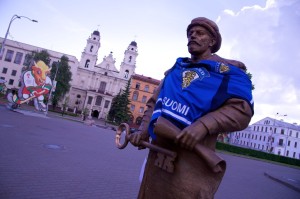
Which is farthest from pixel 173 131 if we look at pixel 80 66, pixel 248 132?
pixel 248 132

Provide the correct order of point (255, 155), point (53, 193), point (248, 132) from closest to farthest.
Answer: point (53, 193)
point (255, 155)
point (248, 132)

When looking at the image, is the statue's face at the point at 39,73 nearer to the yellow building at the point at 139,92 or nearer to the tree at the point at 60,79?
the tree at the point at 60,79

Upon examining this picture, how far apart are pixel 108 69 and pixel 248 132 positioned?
54.5m

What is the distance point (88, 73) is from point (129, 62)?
10.2 metres

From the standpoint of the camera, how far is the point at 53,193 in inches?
188

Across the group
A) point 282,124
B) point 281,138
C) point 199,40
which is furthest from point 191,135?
point 282,124

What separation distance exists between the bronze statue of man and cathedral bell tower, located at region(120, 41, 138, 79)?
2299 inches

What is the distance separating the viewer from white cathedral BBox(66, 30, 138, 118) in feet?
189

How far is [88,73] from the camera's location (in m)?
59.1

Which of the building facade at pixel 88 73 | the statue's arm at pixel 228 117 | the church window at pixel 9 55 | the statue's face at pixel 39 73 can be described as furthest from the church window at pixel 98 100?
the statue's arm at pixel 228 117

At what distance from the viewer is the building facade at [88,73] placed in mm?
55281

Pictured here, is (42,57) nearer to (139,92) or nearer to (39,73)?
(139,92)

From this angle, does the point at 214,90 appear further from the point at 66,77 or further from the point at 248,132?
the point at 248,132

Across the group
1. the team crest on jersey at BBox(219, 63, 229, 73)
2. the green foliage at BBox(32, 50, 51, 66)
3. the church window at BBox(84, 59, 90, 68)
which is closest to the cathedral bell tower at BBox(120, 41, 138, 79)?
the church window at BBox(84, 59, 90, 68)
